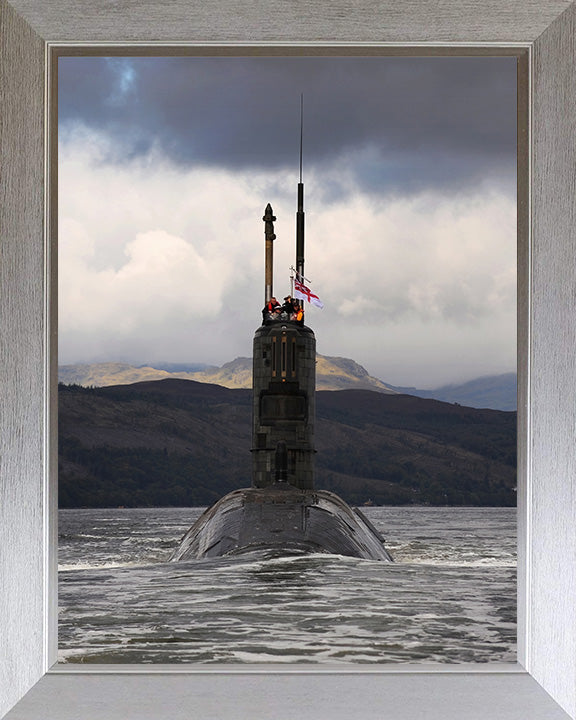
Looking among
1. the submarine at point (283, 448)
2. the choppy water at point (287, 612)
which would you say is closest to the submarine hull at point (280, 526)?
the submarine at point (283, 448)

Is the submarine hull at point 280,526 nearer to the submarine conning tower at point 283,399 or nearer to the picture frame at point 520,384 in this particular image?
the submarine conning tower at point 283,399

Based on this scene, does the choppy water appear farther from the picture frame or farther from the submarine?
the submarine

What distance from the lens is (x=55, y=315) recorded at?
3.61 m

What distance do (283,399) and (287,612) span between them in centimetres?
855

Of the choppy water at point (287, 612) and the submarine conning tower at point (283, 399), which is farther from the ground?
the submarine conning tower at point (283, 399)

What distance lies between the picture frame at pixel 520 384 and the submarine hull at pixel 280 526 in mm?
8526

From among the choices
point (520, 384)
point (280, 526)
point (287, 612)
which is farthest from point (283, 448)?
point (520, 384)

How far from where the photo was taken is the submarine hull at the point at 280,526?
41.4 ft

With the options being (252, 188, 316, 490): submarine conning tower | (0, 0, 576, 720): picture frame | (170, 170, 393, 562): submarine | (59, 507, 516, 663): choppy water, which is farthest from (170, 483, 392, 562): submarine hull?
(0, 0, 576, 720): picture frame

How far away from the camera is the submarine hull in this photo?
41.4 feet

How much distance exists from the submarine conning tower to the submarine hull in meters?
0.47

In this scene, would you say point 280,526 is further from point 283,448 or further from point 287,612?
point 287,612

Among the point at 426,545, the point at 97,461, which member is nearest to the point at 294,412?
the point at 426,545

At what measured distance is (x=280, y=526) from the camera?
13195 mm
